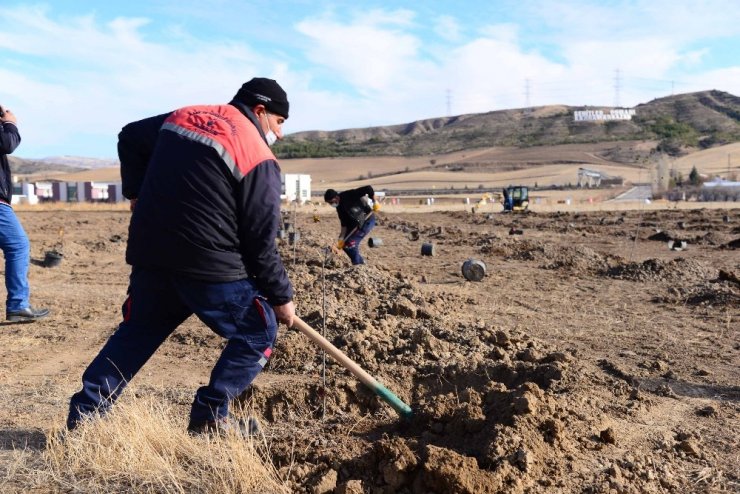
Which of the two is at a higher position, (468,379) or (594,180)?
(594,180)

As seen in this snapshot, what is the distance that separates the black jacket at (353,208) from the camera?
11.7 m

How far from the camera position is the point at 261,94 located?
379 centimetres

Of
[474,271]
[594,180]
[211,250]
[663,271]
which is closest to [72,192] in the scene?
[594,180]

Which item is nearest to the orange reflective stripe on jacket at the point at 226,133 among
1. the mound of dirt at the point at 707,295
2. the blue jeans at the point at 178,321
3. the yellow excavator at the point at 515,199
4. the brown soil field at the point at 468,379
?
the blue jeans at the point at 178,321

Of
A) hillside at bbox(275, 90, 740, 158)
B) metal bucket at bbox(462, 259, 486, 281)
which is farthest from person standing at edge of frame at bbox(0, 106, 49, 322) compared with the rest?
hillside at bbox(275, 90, 740, 158)

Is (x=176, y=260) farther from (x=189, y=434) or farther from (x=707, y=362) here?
(x=707, y=362)

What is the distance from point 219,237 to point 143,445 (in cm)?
105

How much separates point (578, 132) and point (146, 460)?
537 feet

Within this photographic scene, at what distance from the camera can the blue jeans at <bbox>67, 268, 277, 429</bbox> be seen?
361 cm

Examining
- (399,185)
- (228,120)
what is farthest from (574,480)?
(399,185)

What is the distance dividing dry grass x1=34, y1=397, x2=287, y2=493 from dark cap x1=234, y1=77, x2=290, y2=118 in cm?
166

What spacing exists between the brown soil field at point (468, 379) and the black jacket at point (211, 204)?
38.7 inches

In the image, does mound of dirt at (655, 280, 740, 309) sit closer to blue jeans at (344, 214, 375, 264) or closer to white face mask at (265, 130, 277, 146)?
blue jeans at (344, 214, 375, 264)

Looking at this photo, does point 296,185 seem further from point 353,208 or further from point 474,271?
point 474,271
